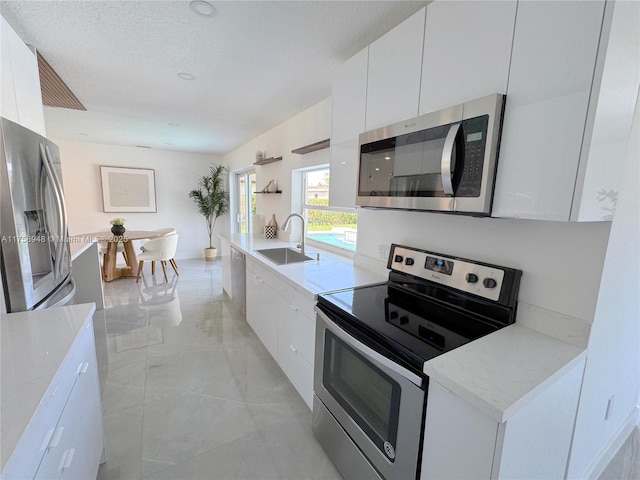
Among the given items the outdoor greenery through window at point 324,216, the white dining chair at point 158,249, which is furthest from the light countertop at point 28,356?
the white dining chair at point 158,249

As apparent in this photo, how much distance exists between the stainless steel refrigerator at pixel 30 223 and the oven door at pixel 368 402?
144cm

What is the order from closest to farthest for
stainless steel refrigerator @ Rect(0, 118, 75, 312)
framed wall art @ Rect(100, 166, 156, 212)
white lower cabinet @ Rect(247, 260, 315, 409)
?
stainless steel refrigerator @ Rect(0, 118, 75, 312)
white lower cabinet @ Rect(247, 260, 315, 409)
framed wall art @ Rect(100, 166, 156, 212)

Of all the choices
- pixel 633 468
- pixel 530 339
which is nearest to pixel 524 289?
pixel 530 339

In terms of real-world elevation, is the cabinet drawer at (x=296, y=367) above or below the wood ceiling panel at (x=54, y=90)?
below

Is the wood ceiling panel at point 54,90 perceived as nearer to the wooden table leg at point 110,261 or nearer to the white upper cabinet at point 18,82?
the white upper cabinet at point 18,82

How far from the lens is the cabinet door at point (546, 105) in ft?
2.85

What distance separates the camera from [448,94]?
4.05 ft

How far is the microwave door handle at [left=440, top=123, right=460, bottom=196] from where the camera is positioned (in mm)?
1116

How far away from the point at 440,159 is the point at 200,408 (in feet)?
6.93

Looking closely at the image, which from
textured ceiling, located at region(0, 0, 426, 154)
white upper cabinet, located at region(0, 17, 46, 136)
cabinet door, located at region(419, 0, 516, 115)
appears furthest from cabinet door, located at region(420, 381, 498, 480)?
white upper cabinet, located at region(0, 17, 46, 136)

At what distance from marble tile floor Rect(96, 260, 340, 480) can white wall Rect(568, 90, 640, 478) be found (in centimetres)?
126

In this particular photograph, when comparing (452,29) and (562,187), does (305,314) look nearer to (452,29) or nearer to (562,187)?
(562,187)

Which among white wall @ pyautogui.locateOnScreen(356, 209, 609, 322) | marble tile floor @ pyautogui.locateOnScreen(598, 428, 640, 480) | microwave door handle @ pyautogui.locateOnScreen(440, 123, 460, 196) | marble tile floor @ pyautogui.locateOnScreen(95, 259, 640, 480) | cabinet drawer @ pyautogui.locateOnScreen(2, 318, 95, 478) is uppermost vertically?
microwave door handle @ pyautogui.locateOnScreen(440, 123, 460, 196)

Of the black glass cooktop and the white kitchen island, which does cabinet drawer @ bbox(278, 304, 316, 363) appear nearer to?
the black glass cooktop
